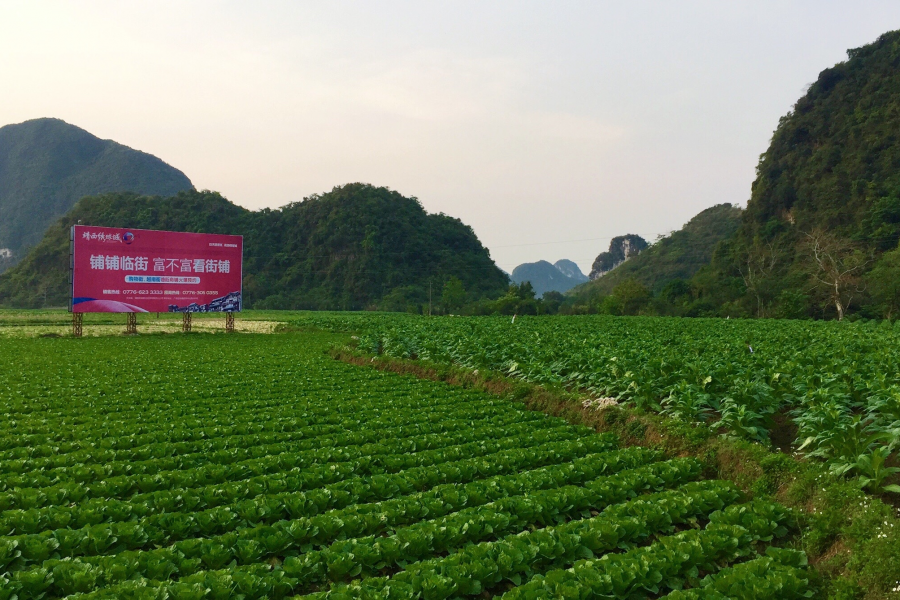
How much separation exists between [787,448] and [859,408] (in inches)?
128

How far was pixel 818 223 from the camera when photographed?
59.8 metres

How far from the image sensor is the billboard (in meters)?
26.4

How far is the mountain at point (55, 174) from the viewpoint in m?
118

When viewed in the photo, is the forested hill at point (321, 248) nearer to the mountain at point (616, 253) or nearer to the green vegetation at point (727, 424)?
the green vegetation at point (727, 424)

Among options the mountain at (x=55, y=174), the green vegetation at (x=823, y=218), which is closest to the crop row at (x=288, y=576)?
the green vegetation at (x=823, y=218)

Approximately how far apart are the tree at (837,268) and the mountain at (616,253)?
10555 centimetres

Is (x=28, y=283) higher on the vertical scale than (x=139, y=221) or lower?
lower

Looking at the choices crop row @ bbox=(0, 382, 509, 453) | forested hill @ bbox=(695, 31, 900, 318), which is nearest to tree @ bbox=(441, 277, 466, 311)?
forested hill @ bbox=(695, 31, 900, 318)

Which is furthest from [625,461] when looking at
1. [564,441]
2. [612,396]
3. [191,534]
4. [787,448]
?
[191,534]

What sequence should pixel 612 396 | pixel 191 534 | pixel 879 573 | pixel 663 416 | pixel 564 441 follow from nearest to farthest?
pixel 879 573 < pixel 191 534 < pixel 564 441 < pixel 663 416 < pixel 612 396

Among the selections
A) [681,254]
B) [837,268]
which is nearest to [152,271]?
[837,268]

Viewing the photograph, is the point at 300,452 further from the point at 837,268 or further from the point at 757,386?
the point at 837,268

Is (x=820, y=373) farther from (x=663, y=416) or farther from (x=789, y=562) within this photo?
(x=789, y=562)

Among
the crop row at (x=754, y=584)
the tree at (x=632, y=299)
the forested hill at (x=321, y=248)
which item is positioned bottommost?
the crop row at (x=754, y=584)
